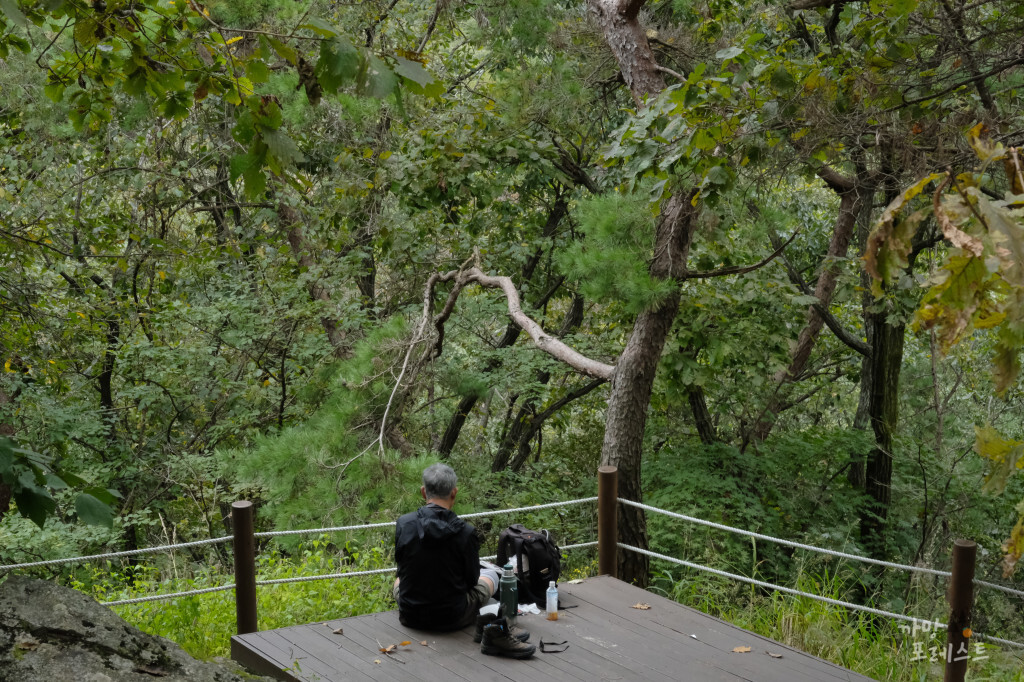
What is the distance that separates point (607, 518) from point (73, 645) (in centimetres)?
368

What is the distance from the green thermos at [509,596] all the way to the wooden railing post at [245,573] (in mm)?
1260

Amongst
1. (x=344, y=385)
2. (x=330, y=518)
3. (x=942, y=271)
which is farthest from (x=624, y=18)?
(x=942, y=271)

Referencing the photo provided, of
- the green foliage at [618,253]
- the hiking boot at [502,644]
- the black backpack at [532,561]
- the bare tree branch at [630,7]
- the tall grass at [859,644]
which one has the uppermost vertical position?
the bare tree branch at [630,7]

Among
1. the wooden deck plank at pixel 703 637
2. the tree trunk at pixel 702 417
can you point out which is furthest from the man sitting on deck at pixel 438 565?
the tree trunk at pixel 702 417

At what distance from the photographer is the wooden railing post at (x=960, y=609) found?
384 centimetres

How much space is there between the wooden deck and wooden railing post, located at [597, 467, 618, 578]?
0.71m

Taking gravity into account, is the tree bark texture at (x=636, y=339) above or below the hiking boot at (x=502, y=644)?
above

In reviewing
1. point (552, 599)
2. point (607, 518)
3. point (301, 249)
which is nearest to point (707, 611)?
point (607, 518)

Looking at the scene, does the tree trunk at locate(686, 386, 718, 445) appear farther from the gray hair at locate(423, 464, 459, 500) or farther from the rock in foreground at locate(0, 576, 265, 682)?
the rock in foreground at locate(0, 576, 265, 682)

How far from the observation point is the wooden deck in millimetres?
3945

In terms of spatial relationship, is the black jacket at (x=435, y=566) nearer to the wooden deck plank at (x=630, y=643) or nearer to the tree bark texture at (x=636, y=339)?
the wooden deck plank at (x=630, y=643)

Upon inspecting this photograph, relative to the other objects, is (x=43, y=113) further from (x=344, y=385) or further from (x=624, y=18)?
(x=624, y=18)

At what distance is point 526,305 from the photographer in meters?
9.90

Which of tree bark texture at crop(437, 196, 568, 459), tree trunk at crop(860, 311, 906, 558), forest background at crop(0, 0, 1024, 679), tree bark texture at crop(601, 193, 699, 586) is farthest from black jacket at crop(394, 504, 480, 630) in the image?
tree trunk at crop(860, 311, 906, 558)
